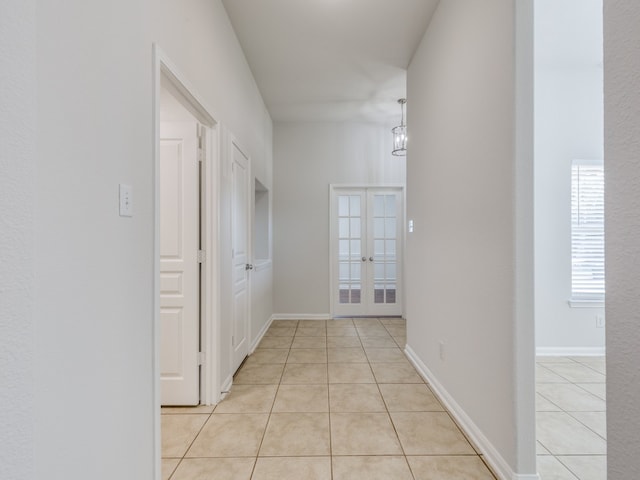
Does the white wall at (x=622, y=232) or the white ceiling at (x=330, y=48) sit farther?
the white ceiling at (x=330, y=48)

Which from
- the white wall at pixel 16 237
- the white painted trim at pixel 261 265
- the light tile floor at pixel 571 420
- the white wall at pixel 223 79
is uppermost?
the white wall at pixel 223 79

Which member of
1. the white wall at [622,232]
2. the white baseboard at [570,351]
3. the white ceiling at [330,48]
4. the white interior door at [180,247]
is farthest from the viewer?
the white baseboard at [570,351]

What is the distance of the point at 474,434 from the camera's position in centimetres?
197

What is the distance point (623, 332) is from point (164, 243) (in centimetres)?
241

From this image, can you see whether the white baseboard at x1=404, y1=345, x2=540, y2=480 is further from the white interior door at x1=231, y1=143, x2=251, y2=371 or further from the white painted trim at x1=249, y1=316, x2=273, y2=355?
the white painted trim at x1=249, y1=316, x2=273, y2=355

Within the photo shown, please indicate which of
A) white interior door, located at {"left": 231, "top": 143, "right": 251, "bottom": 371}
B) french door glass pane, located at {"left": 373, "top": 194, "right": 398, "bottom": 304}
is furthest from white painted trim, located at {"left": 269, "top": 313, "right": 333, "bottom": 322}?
white interior door, located at {"left": 231, "top": 143, "right": 251, "bottom": 371}

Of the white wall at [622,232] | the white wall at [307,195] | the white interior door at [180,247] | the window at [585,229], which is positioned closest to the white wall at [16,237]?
the white wall at [622,232]

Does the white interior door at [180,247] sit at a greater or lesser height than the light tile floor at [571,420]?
greater

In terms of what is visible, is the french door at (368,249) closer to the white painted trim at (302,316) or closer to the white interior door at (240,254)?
the white painted trim at (302,316)

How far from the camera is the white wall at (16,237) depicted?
0.62 m

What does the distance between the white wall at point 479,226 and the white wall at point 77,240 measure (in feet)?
5.55

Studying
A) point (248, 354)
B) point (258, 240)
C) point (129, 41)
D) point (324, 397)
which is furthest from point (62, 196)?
point (258, 240)

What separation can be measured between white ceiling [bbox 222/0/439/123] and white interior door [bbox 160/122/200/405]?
4.05 ft

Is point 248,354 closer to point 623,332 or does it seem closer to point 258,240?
point 258,240
